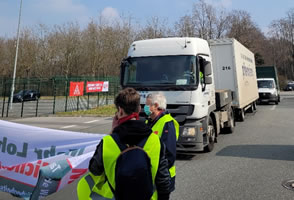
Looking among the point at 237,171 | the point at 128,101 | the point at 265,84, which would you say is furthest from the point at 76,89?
the point at 128,101

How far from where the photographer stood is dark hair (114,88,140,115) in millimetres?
2029

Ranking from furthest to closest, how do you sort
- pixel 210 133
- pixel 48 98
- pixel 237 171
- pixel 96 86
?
pixel 96 86, pixel 48 98, pixel 210 133, pixel 237 171

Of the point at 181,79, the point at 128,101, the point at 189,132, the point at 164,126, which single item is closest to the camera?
the point at 128,101

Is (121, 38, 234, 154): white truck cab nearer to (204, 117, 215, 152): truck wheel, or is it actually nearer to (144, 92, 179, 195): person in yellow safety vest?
(204, 117, 215, 152): truck wheel

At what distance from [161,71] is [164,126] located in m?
3.88

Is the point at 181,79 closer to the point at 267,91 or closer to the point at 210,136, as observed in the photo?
the point at 210,136

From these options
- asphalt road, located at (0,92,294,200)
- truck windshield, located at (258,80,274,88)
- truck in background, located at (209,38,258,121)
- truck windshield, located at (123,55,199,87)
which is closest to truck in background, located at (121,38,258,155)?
truck windshield, located at (123,55,199,87)

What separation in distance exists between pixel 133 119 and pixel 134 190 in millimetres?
529

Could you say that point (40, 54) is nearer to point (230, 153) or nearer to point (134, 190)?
A: point (230, 153)

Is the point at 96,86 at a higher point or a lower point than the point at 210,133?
higher

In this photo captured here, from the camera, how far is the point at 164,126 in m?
2.97

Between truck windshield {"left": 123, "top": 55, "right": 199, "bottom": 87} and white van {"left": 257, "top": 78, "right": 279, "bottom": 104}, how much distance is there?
17310 millimetres

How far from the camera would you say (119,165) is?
1.83m

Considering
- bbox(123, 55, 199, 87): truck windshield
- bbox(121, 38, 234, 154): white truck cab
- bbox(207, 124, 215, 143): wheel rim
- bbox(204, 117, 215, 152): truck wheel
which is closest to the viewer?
bbox(121, 38, 234, 154): white truck cab
